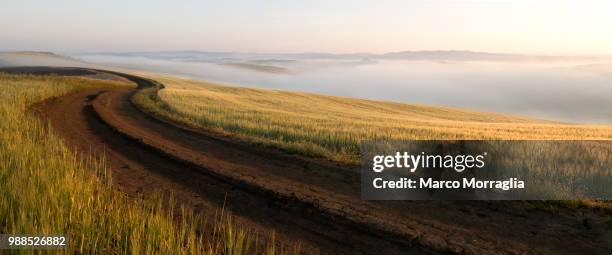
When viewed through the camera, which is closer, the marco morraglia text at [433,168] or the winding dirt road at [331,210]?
the winding dirt road at [331,210]

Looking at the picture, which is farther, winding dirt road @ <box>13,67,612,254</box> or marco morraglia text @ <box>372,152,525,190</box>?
marco morraglia text @ <box>372,152,525,190</box>

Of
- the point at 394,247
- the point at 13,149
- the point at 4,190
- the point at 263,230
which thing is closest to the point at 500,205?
the point at 394,247

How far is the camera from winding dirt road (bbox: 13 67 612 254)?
652 centimetres

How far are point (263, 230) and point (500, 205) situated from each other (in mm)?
4670

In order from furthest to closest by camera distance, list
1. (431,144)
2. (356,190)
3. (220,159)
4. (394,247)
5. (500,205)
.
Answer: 1. (431,144)
2. (220,159)
3. (356,190)
4. (500,205)
5. (394,247)

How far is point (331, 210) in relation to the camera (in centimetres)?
777

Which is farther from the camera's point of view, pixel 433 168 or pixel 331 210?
pixel 433 168

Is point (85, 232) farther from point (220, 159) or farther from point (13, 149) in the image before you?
point (220, 159)

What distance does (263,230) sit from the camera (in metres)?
6.89

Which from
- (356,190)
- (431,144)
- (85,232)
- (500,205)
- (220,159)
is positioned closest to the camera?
(85,232)

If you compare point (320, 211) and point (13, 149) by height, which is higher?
point (13, 149)

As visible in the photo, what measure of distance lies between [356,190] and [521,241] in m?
3.44

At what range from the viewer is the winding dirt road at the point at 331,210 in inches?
257

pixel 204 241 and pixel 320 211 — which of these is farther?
pixel 320 211
